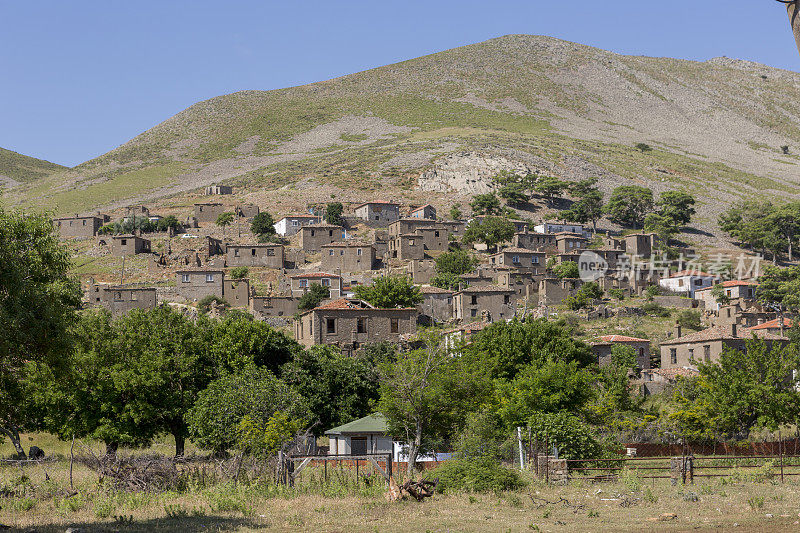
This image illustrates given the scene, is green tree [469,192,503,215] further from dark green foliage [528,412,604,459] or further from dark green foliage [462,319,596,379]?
dark green foliage [528,412,604,459]

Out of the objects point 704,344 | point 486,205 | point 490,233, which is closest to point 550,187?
point 486,205

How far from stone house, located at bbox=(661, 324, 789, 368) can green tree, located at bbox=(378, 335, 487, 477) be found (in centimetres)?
3366

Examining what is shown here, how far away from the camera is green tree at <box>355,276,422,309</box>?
259 feet

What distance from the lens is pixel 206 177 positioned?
188 m

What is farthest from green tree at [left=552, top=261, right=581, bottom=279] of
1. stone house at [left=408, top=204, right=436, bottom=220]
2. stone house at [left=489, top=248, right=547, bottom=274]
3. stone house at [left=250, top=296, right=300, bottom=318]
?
stone house at [left=250, top=296, right=300, bottom=318]

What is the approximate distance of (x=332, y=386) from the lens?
4497 cm

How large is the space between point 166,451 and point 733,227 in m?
117

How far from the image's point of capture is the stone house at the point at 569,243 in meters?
111

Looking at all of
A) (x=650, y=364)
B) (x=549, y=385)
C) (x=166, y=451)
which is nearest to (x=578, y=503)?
(x=549, y=385)

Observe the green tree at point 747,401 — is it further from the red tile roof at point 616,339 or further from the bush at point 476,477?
the red tile roof at point 616,339

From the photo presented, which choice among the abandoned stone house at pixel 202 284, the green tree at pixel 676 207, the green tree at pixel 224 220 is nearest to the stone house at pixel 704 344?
the abandoned stone house at pixel 202 284

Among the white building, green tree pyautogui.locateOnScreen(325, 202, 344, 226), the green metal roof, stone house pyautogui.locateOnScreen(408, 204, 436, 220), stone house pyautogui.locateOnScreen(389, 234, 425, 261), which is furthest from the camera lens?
green tree pyautogui.locateOnScreen(325, 202, 344, 226)

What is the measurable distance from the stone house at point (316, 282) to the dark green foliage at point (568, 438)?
5682 centimetres

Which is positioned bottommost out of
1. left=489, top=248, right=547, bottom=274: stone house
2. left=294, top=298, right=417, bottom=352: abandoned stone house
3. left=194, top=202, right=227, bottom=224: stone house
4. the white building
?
left=294, top=298, right=417, bottom=352: abandoned stone house
